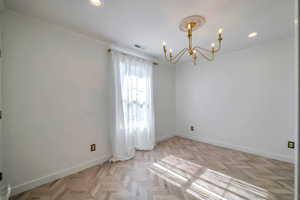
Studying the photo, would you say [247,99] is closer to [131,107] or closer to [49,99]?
[131,107]

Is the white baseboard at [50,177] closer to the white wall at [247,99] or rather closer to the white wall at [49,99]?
the white wall at [49,99]

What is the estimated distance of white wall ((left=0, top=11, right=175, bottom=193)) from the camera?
1561 millimetres

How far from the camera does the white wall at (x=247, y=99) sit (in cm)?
235

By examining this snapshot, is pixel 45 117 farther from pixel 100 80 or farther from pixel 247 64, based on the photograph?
pixel 247 64

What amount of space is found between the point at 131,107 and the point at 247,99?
2.58 metres

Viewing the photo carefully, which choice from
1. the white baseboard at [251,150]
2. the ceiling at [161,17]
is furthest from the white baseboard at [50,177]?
the white baseboard at [251,150]

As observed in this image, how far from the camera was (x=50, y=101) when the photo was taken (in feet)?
5.98

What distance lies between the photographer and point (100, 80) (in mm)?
2350

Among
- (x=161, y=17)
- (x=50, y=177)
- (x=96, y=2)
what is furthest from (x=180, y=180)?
(x=96, y=2)

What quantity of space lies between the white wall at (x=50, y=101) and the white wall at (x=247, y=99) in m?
2.49

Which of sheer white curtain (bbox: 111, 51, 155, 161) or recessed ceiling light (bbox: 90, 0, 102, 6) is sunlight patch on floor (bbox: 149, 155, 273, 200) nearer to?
sheer white curtain (bbox: 111, 51, 155, 161)

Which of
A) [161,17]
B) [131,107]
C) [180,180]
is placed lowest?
[180,180]

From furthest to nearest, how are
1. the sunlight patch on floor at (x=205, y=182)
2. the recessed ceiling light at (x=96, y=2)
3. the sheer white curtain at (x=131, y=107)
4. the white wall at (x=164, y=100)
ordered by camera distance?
the white wall at (x=164, y=100), the sheer white curtain at (x=131, y=107), the sunlight patch on floor at (x=205, y=182), the recessed ceiling light at (x=96, y=2)

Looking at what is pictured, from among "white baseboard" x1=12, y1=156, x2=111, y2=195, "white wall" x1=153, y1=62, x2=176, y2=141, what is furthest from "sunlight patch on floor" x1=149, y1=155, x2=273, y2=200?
"white wall" x1=153, y1=62, x2=176, y2=141
